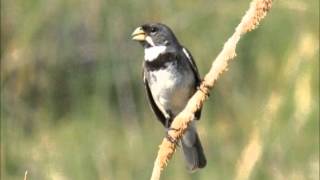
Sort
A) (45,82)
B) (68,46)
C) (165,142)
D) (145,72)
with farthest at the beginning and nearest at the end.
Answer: (68,46) < (45,82) < (145,72) < (165,142)

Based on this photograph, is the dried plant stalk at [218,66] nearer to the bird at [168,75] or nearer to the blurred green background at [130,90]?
the bird at [168,75]

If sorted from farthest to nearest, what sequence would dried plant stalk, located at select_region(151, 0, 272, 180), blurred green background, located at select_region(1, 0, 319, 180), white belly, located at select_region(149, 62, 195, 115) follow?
1. blurred green background, located at select_region(1, 0, 319, 180)
2. white belly, located at select_region(149, 62, 195, 115)
3. dried plant stalk, located at select_region(151, 0, 272, 180)

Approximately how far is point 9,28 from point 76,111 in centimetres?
41

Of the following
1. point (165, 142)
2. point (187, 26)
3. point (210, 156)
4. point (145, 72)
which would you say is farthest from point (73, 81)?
point (165, 142)

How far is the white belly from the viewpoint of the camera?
2.35 meters

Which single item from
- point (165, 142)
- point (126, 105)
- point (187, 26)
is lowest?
point (126, 105)

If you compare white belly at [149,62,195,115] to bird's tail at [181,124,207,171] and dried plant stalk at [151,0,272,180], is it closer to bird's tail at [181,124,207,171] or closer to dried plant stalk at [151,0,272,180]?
bird's tail at [181,124,207,171]

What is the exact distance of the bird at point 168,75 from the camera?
2357 mm

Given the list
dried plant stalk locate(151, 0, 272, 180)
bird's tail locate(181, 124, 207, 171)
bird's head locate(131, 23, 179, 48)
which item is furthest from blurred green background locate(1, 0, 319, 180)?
dried plant stalk locate(151, 0, 272, 180)

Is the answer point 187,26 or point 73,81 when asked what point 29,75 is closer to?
point 73,81

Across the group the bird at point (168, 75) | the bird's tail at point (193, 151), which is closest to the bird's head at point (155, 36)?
the bird at point (168, 75)

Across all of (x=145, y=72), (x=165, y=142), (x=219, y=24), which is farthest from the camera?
(x=219, y=24)

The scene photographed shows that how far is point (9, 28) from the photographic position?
345 centimetres

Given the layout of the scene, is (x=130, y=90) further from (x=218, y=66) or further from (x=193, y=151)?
(x=218, y=66)
